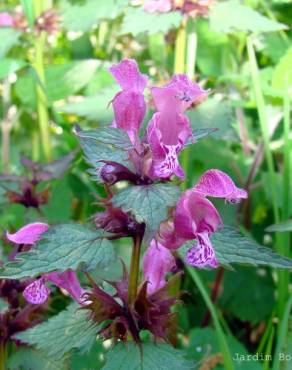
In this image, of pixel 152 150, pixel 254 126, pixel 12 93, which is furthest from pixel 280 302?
pixel 12 93

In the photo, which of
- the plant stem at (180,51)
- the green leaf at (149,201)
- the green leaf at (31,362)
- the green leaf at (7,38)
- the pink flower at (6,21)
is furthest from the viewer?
the pink flower at (6,21)

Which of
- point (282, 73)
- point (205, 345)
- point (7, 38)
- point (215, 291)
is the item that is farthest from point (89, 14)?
point (205, 345)

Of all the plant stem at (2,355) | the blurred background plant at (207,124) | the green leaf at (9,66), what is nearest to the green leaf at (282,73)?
the blurred background plant at (207,124)

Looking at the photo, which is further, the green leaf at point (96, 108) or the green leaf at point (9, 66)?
the green leaf at point (96, 108)

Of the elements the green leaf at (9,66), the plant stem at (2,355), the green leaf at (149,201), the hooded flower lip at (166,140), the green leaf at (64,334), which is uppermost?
the hooded flower lip at (166,140)

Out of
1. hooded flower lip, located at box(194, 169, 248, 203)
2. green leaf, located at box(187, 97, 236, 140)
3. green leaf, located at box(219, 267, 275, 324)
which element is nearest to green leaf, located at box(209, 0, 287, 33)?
green leaf, located at box(187, 97, 236, 140)

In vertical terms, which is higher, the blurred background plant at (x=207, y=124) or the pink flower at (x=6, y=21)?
the pink flower at (x=6, y=21)

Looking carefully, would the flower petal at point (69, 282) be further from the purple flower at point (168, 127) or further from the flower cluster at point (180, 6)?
the flower cluster at point (180, 6)
